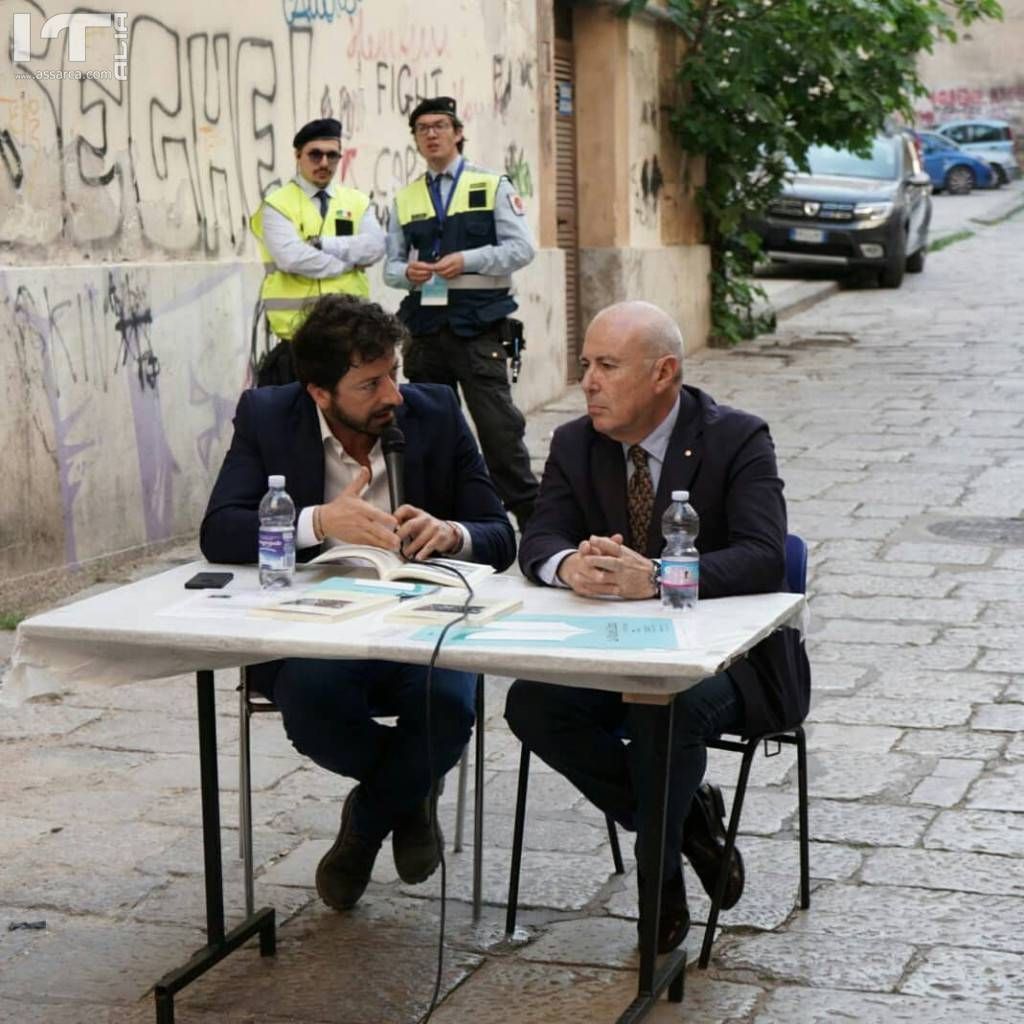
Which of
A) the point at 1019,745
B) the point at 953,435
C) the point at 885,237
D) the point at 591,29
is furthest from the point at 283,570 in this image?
the point at 885,237

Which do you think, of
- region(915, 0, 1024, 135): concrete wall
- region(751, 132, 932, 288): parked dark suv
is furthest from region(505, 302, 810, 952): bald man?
region(915, 0, 1024, 135): concrete wall

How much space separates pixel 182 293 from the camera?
9.15m

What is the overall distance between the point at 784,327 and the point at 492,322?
9.97 m

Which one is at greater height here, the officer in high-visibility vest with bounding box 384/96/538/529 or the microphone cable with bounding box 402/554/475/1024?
the officer in high-visibility vest with bounding box 384/96/538/529

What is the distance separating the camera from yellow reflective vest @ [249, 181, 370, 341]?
8750 mm

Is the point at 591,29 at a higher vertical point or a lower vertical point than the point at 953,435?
higher

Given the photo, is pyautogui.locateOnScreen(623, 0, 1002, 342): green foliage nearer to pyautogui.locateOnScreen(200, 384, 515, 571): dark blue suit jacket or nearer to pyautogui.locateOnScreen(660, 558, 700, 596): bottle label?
pyautogui.locateOnScreen(200, 384, 515, 571): dark blue suit jacket

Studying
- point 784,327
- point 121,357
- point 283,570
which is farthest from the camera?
point 784,327

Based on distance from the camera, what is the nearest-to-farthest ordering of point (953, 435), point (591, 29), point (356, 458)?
point (356, 458) < point (953, 435) < point (591, 29)

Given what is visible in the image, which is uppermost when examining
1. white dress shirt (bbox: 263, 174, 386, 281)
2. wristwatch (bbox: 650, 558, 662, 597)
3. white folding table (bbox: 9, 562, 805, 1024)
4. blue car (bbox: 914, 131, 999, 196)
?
blue car (bbox: 914, 131, 999, 196)

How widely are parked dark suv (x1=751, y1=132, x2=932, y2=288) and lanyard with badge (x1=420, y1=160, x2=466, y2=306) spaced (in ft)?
40.8

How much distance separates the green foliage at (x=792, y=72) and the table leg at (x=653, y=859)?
12.6 meters

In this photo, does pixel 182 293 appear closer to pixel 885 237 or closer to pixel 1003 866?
pixel 1003 866

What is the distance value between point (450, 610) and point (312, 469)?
2.70 ft
